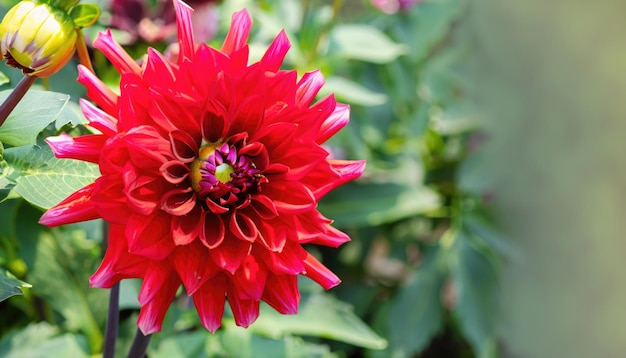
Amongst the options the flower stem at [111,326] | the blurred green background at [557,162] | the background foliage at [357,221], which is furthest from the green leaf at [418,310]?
the flower stem at [111,326]

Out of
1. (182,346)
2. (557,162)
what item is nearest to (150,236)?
(182,346)

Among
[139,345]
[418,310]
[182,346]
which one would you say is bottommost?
[418,310]

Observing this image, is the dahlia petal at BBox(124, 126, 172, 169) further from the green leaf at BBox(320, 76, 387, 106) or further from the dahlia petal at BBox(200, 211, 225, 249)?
the green leaf at BBox(320, 76, 387, 106)

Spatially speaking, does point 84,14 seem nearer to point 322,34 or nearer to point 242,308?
point 242,308

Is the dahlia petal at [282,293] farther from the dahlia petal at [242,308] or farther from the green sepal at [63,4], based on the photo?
the green sepal at [63,4]

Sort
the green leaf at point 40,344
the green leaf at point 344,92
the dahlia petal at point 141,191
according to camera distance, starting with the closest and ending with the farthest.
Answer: the dahlia petal at point 141,191 → the green leaf at point 40,344 → the green leaf at point 344,92

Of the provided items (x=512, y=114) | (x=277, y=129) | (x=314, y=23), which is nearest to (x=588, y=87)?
(x=512, y=114)
